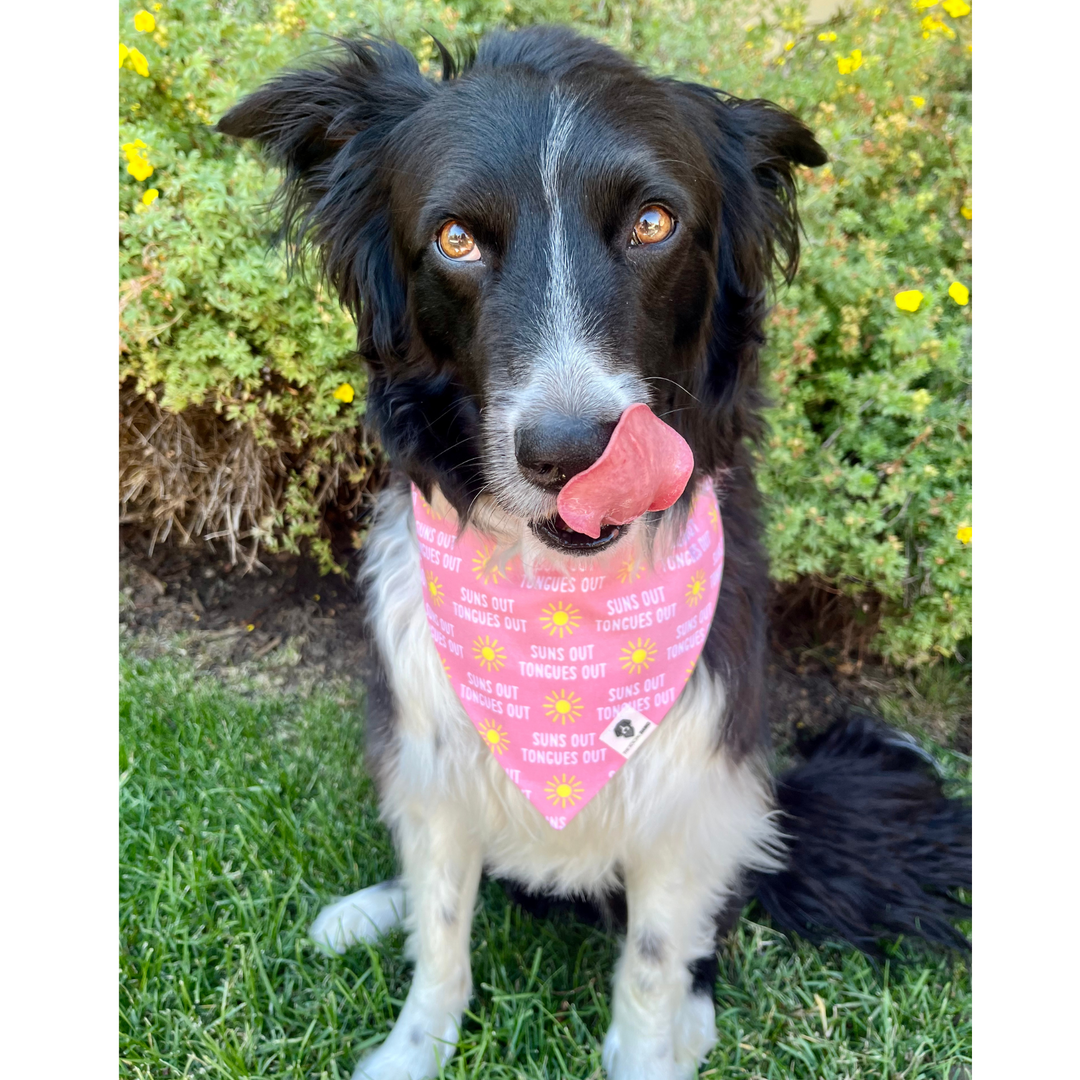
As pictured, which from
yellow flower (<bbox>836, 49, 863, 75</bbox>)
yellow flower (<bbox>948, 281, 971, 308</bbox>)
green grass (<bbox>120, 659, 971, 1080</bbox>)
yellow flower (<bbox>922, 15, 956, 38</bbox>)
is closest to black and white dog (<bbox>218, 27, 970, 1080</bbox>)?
green grass (<bbox>120, 659, 971, 1080</bbox>)

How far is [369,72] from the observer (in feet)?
6.64

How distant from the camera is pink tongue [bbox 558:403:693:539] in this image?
60.0 inches

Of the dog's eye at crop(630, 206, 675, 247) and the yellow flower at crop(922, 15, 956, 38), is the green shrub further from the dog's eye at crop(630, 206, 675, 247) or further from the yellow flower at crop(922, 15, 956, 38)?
the dog's eye at crop(630, 206, 675, 247)

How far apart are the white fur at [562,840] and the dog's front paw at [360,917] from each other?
0.81 ft

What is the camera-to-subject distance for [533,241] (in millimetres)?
1691

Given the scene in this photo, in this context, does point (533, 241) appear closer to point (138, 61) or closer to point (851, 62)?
point (138, 61)

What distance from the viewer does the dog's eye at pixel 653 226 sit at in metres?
1.76

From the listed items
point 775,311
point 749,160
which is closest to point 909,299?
point 775,311

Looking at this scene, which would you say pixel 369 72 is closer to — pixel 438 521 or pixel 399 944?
pixel 438 521

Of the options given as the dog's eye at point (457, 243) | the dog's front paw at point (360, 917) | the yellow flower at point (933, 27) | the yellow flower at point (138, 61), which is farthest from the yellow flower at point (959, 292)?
the yellow flower at point (138, 61)

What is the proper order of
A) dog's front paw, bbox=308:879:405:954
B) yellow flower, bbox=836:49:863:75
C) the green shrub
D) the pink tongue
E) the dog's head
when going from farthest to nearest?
yellow flower, bbox=836:49:863:75, the green shrub, dog's front paw, bbox=308:879:405:954, the dog's head, the pink tongue

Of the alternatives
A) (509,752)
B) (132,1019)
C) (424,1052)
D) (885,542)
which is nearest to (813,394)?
(885,542)

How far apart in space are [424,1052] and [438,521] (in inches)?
55.6

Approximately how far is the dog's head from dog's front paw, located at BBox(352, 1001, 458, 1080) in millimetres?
1415
